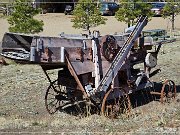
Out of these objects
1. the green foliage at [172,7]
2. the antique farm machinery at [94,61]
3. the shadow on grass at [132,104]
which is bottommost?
the shadow on grass at [132,104]

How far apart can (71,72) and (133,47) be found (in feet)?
6.65

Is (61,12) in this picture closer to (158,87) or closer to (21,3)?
(21,3)

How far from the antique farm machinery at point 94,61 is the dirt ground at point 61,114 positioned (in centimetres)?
47

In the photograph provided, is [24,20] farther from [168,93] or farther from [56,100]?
[168,93]

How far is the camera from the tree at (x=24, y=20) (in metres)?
27.2

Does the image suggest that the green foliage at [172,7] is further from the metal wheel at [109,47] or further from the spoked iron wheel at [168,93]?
the metal wheel at [109,47]

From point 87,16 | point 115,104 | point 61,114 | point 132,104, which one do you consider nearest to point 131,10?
point 87,16

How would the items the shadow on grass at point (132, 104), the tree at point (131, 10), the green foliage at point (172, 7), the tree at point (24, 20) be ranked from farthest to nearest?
the green foliage at point (172, 7)
the tree at point (131, 10)
the tree at point (24, 20)
the shadow on grass at point (132, 104)

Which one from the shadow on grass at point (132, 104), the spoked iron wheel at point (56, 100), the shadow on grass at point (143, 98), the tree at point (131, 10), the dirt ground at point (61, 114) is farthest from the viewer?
the tree at point (131, 10)

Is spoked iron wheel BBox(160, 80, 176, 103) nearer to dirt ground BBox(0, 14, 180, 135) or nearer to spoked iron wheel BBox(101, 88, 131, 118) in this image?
dirt ground BBox(0, 14, 180, 135)

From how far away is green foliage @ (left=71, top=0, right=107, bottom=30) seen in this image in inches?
1325

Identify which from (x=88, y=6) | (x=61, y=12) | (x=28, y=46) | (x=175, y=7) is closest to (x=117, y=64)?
(x=28, y=46)

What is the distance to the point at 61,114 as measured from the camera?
11.8 meters

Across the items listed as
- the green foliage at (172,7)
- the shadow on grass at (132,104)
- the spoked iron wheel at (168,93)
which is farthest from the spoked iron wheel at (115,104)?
the green foliage at (172,7)
